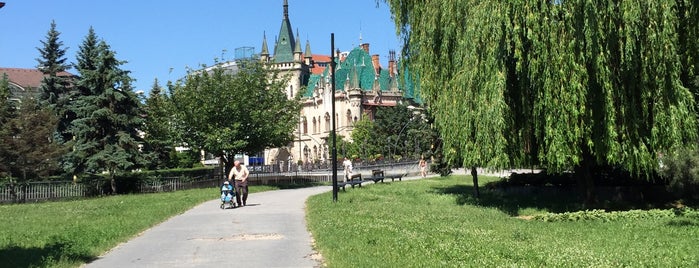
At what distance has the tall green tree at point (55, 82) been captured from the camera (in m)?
42.5

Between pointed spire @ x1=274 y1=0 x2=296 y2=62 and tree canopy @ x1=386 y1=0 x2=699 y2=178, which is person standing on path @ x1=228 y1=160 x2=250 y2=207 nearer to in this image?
tree canopy @ x1=386 y1=0 x2=699 y2=178

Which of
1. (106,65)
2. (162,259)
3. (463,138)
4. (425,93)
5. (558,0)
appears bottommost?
(162,259)

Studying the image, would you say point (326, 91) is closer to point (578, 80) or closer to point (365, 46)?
point (365, 46)

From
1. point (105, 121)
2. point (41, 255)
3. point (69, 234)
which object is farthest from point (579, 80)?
point (105, 121)

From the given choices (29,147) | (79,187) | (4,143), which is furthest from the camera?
(29,147)

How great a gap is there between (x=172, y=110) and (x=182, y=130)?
4.15ft

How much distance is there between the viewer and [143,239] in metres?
12.8

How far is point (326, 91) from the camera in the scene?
109625mm

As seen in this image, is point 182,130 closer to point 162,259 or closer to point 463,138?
point 463,138

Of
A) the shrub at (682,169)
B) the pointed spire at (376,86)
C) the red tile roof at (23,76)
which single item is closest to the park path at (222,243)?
the shrub at (682,169)

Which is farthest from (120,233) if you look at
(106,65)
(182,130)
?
(106,65)

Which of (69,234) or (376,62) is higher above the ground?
(376,62)

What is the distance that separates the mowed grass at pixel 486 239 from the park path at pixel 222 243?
50 cm

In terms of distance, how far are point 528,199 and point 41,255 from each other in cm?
1776
